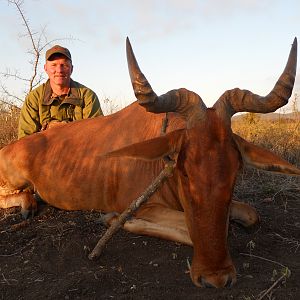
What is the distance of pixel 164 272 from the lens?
4078 millimetres

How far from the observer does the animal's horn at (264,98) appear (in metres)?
3.94

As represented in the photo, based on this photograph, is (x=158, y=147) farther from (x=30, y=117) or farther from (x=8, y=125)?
(x=8, y=125)

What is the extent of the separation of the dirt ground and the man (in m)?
2.53

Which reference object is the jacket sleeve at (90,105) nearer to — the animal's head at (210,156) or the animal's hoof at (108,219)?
the animal's hoof at (108,219)

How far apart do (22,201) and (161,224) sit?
7.97 ft

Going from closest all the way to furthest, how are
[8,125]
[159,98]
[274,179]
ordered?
[159,98], [274,179], [8,125]

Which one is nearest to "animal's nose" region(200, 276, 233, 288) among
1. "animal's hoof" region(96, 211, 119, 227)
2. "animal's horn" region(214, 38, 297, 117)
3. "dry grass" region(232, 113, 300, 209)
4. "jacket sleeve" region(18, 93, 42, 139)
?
"dry grass" region(232, 113, 300, 209)

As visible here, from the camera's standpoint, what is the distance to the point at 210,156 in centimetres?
361

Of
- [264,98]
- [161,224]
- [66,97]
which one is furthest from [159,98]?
[66,97]

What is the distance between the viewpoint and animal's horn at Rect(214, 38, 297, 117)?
3.94m

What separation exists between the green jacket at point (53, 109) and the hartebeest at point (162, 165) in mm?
1402

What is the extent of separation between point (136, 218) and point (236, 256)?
1143 mm

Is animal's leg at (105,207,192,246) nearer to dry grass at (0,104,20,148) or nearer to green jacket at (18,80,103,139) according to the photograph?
green jacket at (18,80,103,139)

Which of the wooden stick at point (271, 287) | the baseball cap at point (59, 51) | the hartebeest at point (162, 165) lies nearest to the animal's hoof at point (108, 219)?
the hartebeest at point (162, 165)
